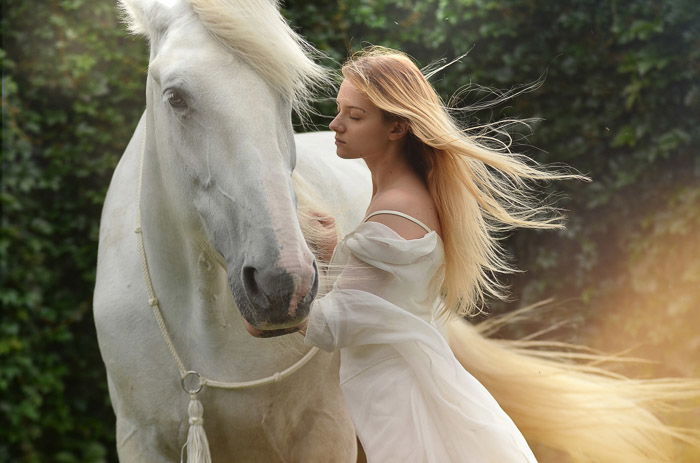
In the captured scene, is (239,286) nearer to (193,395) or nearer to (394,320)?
(394,320)

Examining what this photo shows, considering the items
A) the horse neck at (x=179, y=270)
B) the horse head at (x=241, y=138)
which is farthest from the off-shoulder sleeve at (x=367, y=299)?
the horse neck at (x=179, y=270)

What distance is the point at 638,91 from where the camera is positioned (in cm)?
418

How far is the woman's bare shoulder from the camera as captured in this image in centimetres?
222

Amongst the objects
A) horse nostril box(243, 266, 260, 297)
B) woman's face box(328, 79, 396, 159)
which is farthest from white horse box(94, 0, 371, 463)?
woman's face box(328, 79, 396, 159)

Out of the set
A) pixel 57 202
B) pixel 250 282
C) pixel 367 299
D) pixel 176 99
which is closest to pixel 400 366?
pixel 367 299

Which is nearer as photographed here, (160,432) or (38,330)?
(160,432)

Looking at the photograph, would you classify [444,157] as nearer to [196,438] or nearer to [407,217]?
[407,217]

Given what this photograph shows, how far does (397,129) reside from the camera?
236 centimetres

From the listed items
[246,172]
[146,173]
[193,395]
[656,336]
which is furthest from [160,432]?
[656,336]

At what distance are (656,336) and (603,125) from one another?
39.2 inches

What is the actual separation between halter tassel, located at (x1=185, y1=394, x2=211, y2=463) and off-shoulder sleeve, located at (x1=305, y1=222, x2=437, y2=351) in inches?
17.1

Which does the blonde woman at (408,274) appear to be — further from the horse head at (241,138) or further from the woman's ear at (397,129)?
the horse head at (241,138)

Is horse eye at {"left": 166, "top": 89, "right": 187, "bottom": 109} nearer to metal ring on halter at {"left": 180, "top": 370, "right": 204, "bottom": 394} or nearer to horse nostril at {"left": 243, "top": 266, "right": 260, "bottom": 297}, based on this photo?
horse nostril at {"left": 243, "top": 266, "right": 260, "bottom": 297}

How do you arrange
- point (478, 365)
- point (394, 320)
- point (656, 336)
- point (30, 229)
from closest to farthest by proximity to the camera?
point (394, 320)
point (478, 365)
point (656, 336)
point (30, 229)
